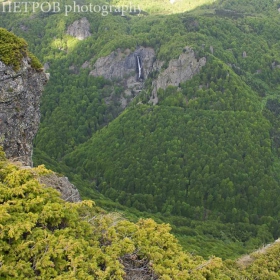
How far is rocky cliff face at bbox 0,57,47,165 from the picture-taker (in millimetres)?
31906

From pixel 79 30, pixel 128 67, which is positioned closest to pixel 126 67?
pixel 128 67

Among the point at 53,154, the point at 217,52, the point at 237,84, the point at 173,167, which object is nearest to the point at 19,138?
the point at 173,167

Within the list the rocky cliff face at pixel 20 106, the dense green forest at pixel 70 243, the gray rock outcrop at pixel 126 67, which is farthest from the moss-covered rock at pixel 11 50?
the gray rock outcrop at pixel 126 67

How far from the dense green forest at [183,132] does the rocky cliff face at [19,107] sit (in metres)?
40.6

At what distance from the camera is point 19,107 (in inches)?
1321

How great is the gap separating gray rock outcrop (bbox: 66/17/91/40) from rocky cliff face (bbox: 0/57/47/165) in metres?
148

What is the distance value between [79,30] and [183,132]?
94.1 m

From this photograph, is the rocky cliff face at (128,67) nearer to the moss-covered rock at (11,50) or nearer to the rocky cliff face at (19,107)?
the rocky cliff face at (19,107)

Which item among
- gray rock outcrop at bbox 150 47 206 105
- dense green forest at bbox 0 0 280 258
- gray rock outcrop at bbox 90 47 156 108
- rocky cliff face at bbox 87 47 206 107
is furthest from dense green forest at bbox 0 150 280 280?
gray rock outcrop at bbox 90 47 156 108

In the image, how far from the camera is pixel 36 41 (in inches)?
6875

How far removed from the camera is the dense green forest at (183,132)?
95.0 m

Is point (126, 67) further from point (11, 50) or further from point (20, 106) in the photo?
point (20, 106)

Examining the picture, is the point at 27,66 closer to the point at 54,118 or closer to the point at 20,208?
the point at 20,208

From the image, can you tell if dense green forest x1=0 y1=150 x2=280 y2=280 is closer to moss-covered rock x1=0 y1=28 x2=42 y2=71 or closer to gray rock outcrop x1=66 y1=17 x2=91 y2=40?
moss-covered rock x1=0 y1=28 x2=42 y2=71
